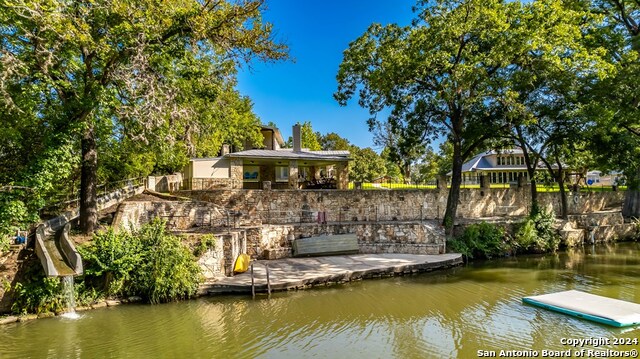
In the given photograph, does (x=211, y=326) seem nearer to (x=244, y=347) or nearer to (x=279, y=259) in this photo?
(x=244, y=347)

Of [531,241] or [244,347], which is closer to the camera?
[244,347]

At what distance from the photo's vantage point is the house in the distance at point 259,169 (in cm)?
2229

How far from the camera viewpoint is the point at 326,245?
17.0 metres

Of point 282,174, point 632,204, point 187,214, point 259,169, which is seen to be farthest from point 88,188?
point 632,204

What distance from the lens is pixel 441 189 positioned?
2236 centimetres

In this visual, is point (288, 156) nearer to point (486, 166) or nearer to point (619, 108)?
point (619, 108)

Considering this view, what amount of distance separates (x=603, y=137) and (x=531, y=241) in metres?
6.40

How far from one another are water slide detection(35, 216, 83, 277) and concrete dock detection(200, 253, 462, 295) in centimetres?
379

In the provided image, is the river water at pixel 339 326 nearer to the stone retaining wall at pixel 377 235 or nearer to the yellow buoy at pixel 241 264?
the yellow buoy at pixel 241 264

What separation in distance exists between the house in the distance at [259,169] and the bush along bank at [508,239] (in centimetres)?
855

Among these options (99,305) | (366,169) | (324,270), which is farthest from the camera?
(366,169)

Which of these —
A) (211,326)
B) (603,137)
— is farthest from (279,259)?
(603,137)

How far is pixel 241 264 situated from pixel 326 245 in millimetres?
4499

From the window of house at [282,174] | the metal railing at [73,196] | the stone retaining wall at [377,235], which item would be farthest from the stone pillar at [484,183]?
the metal railing at [73,196]
